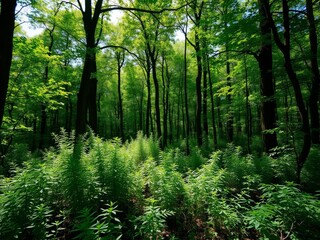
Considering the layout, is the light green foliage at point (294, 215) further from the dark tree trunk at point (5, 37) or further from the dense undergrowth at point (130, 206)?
the dark tree trunk at point (5, 37)

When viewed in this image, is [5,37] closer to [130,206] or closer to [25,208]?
[25,208]

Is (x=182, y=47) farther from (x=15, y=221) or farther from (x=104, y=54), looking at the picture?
(x=15, y=221)

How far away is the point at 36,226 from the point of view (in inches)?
107

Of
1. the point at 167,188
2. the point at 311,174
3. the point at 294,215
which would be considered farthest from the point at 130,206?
the point at 311,174

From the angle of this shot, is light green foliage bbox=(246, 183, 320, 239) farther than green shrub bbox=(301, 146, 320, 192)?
No

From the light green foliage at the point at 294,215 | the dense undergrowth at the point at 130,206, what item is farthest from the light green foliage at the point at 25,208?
the light green foliage at the point at 294,215

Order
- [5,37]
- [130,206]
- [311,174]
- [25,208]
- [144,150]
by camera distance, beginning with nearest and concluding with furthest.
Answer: [25,208] < [5,37] < [130,206] < [311,174] < [144,150]

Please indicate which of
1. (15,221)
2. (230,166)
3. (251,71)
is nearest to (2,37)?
(15,221)

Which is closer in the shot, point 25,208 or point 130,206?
point 25,208

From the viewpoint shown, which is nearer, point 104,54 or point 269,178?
point 269,178

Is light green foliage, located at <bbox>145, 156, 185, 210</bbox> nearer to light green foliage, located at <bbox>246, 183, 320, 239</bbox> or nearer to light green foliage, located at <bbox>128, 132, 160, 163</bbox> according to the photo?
light green foliage, located at <bbox>246, 183, 320, 239</bbox>

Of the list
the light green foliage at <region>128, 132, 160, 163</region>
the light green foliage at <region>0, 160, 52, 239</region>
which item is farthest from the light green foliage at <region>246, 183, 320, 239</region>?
the light green foliage at <region>128, 132, 160, 163</region>

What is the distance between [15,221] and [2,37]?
315cm

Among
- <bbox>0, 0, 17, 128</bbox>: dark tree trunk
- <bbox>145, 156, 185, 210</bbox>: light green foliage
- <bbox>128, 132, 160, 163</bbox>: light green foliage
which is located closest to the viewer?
<bbox>0, 0, 17, 128</bbox>: dark tree trunk
